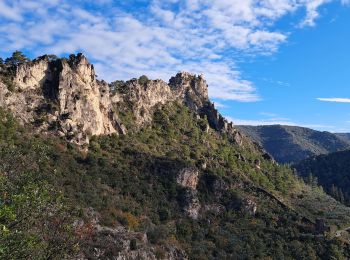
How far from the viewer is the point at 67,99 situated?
318 ft

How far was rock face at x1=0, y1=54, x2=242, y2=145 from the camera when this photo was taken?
9025 centimetres

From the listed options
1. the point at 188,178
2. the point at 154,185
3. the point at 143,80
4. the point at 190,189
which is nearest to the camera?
the point at 154,185

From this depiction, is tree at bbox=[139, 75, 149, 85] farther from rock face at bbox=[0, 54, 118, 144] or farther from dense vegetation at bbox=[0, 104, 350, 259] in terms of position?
rock face at bbox=[0, 54, 118, 144]

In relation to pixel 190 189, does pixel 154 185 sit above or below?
above

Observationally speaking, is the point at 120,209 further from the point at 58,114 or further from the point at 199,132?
the point at 199,132

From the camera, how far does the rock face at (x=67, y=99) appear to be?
9025 centimetres

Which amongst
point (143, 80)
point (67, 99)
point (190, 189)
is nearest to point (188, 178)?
point (190, 189)

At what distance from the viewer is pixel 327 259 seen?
93500 millimetres

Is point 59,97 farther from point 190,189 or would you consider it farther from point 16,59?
point 190,189

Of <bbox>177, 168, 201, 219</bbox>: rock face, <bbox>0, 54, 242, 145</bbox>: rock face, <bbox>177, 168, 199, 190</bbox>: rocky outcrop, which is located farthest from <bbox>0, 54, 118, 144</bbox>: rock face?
<bbox>177, 168, 201, 219</bbox>: rock face

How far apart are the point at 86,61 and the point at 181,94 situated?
57.8 metres

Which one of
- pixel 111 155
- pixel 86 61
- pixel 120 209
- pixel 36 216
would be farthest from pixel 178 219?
pixel 36 216

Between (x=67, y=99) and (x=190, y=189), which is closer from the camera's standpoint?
(x=67, y=99)

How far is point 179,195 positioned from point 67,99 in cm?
3534
